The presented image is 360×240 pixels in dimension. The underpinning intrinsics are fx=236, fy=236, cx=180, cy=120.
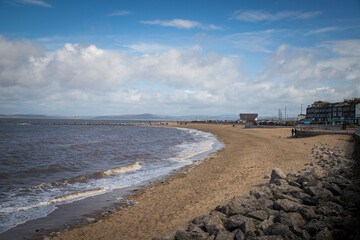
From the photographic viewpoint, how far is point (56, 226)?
745 centimetres

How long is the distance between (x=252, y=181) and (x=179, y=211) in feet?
14.6

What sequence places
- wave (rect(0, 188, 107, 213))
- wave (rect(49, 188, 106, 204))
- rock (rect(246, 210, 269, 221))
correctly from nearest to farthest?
rock (rect(246, 210, 269, 221)) → wave (rect(0, 188, 107, 213)) → wave (rect(49, 188, 106, 204))

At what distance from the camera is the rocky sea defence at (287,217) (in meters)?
4.97

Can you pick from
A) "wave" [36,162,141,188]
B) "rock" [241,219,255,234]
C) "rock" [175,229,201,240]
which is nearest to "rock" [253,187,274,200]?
"rock" [241,219,255,234]

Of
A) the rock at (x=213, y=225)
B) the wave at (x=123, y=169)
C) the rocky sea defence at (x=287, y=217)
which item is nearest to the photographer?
the rocky sea defence at (x=287, y=217)

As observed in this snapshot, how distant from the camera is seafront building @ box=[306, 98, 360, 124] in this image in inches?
3059

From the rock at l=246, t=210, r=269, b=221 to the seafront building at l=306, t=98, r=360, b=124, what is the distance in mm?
81001

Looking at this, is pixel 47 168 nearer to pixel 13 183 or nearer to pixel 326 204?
pixel 13 183

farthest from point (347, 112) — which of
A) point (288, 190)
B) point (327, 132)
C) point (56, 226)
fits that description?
point (56, 226)

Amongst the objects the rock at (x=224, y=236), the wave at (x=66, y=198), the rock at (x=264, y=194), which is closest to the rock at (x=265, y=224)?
the rock at (x=224, y=236)

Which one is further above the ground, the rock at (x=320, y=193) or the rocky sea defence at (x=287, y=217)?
the rock at (x=320, y=193)

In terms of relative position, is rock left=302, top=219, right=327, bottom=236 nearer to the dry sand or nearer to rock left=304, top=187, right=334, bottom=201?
rock left=304, top=187, right=334, bottom=201

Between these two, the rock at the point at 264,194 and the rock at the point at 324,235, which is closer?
the rock at the point at 324,235

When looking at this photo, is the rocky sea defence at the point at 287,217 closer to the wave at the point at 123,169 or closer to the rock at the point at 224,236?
the rock at the point at 224,236
